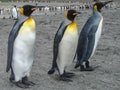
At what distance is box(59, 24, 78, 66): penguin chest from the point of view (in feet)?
21.6

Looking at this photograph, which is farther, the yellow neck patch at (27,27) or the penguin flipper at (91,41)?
the penguin flipper at (91,41)

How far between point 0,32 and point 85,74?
7.45 m

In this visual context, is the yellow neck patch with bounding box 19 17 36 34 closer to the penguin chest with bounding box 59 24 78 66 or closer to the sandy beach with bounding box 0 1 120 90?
the penguin chest with bounding box 59 24 78 66

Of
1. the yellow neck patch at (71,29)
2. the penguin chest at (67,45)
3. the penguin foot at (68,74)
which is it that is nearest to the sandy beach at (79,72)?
the penguin foot at (68,74)

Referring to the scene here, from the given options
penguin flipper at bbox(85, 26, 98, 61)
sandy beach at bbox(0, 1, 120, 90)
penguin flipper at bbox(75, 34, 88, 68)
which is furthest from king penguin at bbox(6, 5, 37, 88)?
penguin flipper at bbox(85, 26, 98, 61)

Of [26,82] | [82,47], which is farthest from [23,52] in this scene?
[82,47]

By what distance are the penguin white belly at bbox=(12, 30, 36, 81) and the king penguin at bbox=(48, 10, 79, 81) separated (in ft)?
1.72

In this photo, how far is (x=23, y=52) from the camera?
6.22m

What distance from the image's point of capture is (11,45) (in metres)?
6.26

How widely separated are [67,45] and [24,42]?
2.65 feet

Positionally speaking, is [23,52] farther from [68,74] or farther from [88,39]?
[88,39]

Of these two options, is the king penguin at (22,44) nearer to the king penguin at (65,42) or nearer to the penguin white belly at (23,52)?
the penguin white belly at (23,52)

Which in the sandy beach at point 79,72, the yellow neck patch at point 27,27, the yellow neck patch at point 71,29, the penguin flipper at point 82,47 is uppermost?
the yellow neck patch at point 27,27

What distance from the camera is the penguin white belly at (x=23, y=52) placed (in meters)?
6.19
